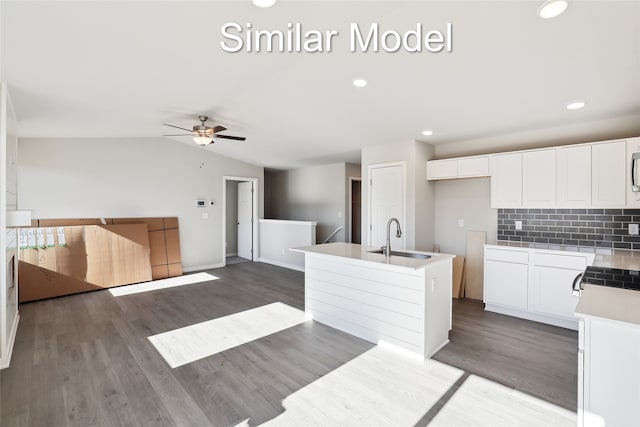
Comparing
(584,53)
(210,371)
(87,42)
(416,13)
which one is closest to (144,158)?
(87,42)

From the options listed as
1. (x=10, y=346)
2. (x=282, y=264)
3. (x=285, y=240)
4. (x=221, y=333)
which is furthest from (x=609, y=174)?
(x=10, y=346)

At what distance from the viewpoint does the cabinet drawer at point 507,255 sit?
11.8 feet

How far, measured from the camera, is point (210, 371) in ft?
8.30

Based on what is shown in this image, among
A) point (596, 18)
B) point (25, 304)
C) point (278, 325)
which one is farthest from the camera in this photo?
point (25, 304)

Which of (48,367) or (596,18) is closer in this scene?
(596,18)

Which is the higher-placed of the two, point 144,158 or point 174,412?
point 144,158

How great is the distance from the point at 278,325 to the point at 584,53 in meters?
3.72

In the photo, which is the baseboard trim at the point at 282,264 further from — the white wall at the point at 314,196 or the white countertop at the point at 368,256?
the white countertop at the point at 368,256

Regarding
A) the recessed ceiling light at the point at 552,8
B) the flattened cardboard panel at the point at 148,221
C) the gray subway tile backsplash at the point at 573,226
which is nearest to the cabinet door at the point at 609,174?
the gray subway tile backsplash at the point at 573,226

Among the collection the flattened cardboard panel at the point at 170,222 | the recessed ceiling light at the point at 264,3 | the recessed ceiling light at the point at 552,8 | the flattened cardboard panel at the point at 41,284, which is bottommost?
the flattened cardboard panel at the point at 41,284

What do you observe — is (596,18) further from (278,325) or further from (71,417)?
(71,417)

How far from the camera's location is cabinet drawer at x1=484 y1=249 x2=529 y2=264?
141 inches

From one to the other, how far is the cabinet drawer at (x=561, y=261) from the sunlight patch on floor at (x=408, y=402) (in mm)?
1818

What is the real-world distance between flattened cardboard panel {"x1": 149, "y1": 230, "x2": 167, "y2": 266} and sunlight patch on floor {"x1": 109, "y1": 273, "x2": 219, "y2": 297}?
1.36 feet
